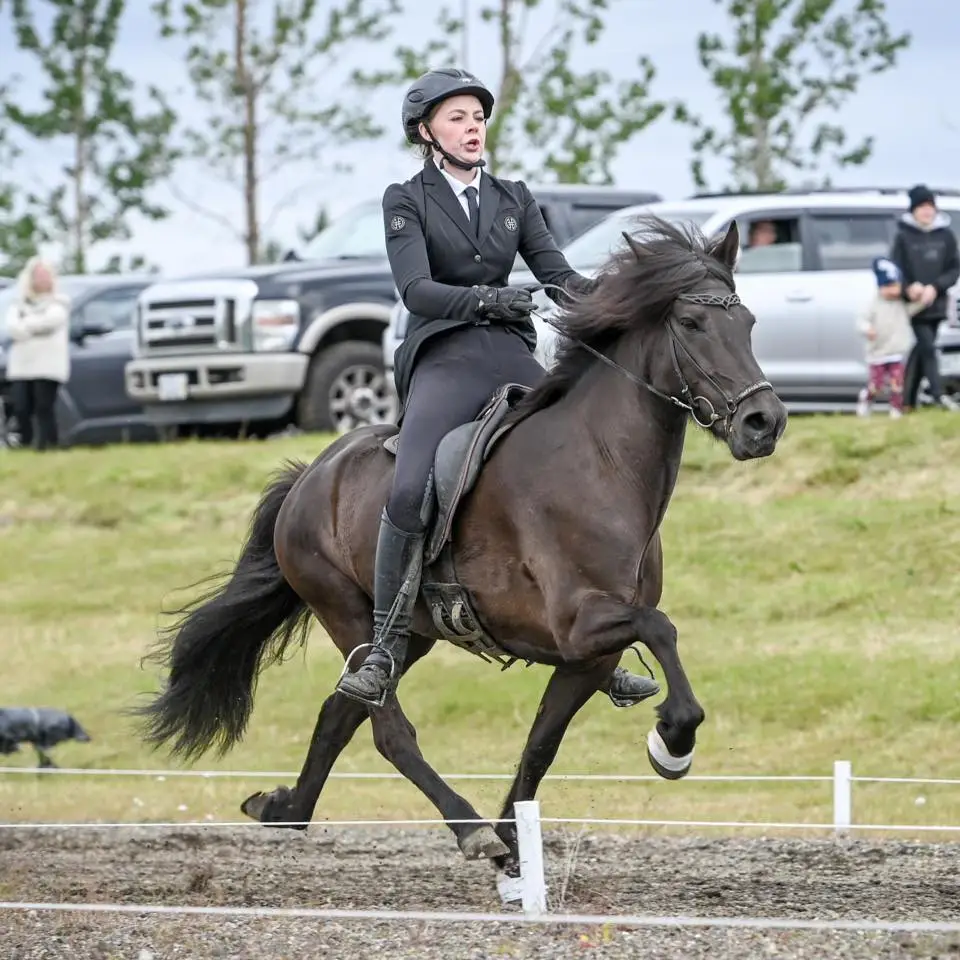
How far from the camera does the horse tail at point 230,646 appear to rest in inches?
371

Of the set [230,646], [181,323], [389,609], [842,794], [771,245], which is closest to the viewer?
[389,609]

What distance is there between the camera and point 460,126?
7.93m

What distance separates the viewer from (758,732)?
12.5 m

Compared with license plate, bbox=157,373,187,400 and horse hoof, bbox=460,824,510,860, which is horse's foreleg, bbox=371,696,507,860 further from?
license plate, bbox=157,373,187,400

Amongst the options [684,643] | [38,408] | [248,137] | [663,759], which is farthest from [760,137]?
[663,759]

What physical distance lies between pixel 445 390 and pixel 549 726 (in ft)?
4.55

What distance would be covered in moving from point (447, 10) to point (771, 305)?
538 inches

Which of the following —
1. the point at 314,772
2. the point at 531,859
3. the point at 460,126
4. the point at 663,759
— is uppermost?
the point at 460,126

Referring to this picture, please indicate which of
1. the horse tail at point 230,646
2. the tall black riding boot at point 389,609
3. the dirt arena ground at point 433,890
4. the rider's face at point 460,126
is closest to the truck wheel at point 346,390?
the dirt arena ground at point 433,890

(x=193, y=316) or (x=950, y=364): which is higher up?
(x=193, y=316)

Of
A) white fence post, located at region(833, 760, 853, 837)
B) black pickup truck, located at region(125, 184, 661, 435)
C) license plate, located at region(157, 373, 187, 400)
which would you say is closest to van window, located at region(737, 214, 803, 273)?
black pickup truck, located at region(125, 184, 661, 435)

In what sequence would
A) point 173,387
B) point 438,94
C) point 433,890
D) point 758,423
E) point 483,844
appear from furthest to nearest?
point 173,387, point 433,890, point 438,94, point 483,844, point 758,423

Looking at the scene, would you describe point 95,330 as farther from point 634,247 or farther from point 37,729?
point 634,247

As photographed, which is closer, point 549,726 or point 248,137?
point 549,726
